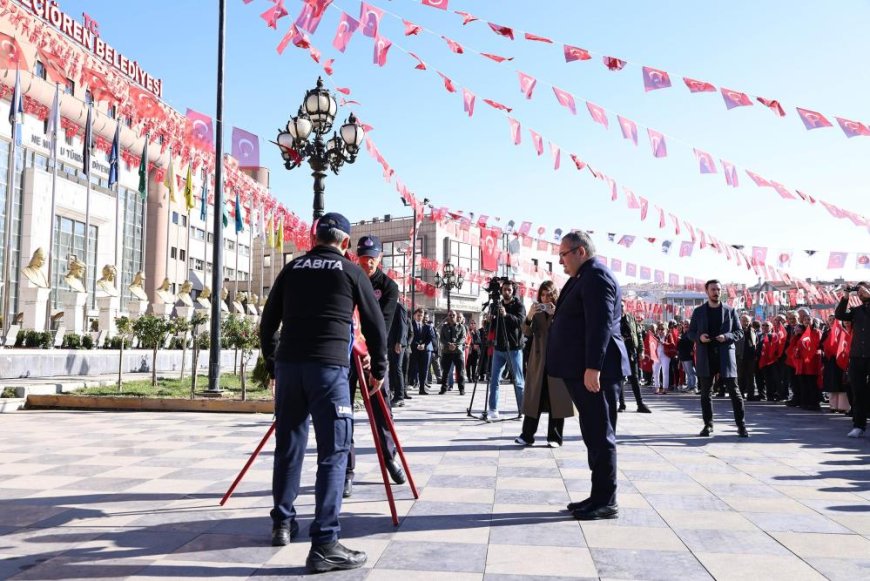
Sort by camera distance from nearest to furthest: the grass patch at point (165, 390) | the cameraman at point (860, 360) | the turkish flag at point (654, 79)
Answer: the cameraman at point (860, 360)
the turkish flag at point (654, 79)
the grass patch at point (165, 390)

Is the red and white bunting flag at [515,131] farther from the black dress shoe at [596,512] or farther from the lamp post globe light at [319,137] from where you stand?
the black dress shoe at [596,512]

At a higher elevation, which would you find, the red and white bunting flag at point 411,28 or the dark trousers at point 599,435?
the red and white bunting flag at point 411,28

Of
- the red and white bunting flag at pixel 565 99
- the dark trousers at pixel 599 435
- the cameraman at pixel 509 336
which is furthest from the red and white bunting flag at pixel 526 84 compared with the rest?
the dark trousers at pixel 599 435

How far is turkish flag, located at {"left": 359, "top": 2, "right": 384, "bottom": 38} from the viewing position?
9.92m

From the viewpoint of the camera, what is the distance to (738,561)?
3.44m

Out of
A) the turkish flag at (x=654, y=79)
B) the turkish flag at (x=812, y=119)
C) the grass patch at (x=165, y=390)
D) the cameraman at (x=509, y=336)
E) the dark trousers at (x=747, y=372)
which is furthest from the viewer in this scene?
the dark trousers at (x=747, y=372)

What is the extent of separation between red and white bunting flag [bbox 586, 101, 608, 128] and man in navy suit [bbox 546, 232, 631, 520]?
299 inches

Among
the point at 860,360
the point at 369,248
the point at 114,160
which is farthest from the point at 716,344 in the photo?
the point at 114,160

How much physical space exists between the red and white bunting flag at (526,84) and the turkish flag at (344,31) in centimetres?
284

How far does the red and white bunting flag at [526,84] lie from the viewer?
11.3 metres

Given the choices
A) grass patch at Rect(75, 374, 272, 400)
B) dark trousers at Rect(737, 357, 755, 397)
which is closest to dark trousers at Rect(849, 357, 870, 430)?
dark trousers at Rect(737, 357, 755, 397)

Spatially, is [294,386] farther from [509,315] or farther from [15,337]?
[15,337]

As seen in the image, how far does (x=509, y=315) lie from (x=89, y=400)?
734 centimetres

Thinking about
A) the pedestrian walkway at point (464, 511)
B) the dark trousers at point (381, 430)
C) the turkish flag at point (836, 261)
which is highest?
the turkish flag at point (836, 261)
